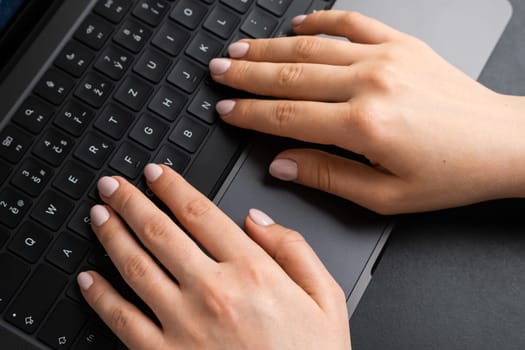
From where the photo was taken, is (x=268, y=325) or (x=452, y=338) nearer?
(x=268, y=325)

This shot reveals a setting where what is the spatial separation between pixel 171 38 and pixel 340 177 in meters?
0.26

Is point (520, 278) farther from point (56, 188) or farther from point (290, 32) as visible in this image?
point (56, 188)

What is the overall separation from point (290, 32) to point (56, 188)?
34cm

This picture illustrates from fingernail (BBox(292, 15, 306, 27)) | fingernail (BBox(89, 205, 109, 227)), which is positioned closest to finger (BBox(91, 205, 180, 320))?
fingernail (BBox(89, 205, 109, 227))

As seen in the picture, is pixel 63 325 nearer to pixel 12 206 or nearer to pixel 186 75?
pixel 12 206

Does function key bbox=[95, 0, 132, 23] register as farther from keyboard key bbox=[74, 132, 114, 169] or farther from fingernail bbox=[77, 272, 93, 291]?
fingernail bbox=[77, 272, 93, 291]

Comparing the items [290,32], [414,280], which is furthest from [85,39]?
[414,280]

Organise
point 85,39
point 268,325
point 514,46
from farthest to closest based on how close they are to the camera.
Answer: point 514,46 < point 85,39 < point 268,325

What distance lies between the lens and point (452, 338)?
0.74 m

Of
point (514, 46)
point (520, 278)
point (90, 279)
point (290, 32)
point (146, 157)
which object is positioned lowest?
point (90, 279)

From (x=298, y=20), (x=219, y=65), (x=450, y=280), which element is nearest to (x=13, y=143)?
(x=219, y=65)

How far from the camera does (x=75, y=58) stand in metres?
0.71

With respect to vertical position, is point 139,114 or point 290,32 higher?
point 290,32

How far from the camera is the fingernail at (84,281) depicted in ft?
2.12
